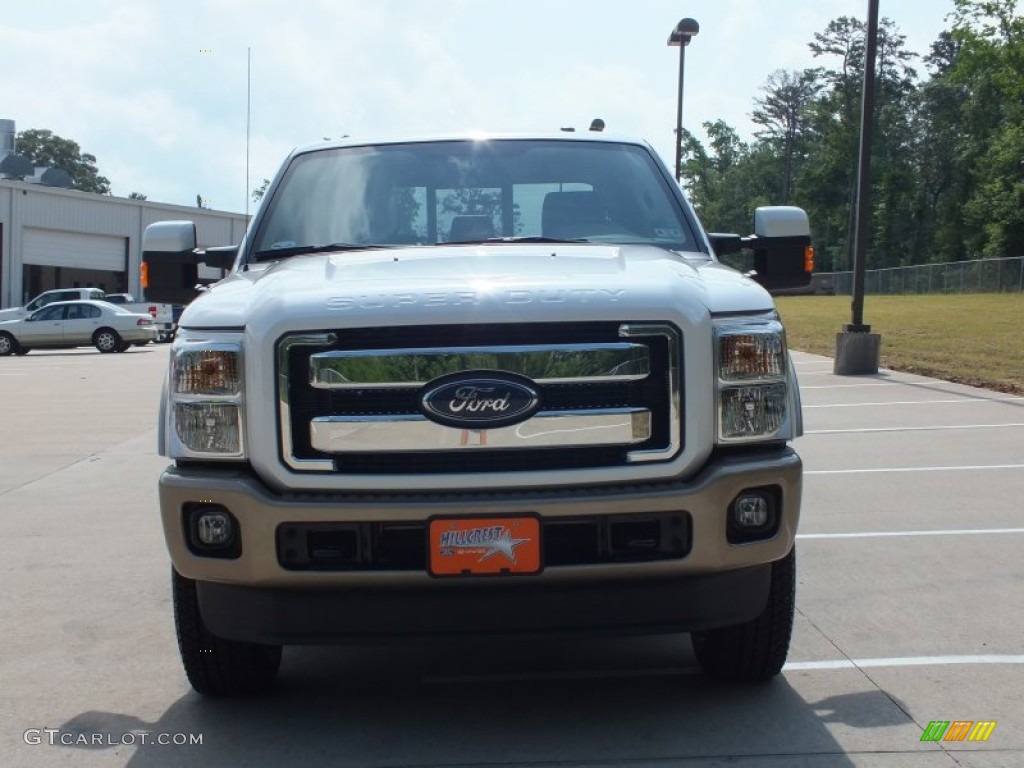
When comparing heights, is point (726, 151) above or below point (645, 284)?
above

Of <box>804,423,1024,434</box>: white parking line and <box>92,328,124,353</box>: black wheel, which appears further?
<box>92,328,124,353</box>: black wheel

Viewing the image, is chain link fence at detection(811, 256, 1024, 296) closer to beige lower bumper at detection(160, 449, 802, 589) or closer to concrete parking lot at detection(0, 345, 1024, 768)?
concrete parking lot at detection(0, 345, 1024, 768)

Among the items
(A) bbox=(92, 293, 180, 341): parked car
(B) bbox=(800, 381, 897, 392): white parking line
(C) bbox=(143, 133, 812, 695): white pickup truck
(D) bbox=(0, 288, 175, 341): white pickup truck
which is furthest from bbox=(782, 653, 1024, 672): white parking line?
(D) bbox=(0, 288, 175, 341): white pickup truck

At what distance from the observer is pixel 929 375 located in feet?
61.5

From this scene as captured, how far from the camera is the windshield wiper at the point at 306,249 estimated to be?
5.24 m

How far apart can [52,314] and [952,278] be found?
131 feet

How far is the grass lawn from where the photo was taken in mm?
19016

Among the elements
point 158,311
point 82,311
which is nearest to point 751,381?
point 82,311

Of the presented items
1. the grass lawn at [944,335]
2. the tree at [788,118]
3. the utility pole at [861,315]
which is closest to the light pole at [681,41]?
the grass lawn at [944,335]

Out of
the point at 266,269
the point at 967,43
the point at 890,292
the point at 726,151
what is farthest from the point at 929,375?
Answer: the point at 726,151

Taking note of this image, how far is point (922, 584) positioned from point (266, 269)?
334cm

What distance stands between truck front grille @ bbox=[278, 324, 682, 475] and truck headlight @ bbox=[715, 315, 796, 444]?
16cm

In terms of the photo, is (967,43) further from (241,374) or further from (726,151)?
(726,151)

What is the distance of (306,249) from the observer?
17.4 feet
